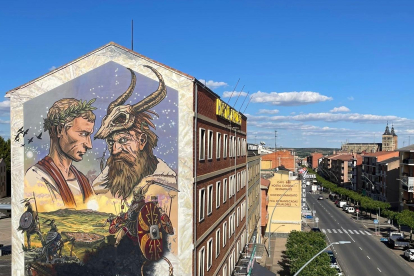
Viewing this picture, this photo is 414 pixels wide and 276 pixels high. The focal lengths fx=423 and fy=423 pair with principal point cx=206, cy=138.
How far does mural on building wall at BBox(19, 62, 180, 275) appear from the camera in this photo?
2280 centimetres

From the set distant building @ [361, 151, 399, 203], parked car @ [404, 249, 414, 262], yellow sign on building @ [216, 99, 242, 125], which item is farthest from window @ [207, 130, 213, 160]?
distant building @ [361, 151, 399, 203]

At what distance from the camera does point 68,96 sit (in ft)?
77.0

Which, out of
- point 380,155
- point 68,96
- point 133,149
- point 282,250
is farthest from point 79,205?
point 380,155

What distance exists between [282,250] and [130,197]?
156 ft

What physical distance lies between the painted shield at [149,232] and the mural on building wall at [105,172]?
5 centimetres

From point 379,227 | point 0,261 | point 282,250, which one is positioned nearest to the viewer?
point 0,261

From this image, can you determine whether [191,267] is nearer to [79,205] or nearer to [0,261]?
[79,205]

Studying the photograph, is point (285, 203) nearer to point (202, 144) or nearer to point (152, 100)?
point (202, 144)

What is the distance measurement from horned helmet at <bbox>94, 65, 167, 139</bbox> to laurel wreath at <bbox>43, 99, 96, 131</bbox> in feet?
3.74

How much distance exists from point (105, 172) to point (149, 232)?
4029 millimetres

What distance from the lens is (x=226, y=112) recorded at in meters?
31.5

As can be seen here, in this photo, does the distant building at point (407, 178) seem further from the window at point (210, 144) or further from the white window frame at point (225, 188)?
the window at point (210, 144)

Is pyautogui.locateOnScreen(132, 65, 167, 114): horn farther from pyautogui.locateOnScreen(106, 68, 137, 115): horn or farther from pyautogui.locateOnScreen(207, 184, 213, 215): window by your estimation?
pyautogui.locateOnScreen(207, 184, 213, 215): window

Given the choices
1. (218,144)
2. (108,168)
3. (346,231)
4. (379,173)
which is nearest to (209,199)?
(218,144)
